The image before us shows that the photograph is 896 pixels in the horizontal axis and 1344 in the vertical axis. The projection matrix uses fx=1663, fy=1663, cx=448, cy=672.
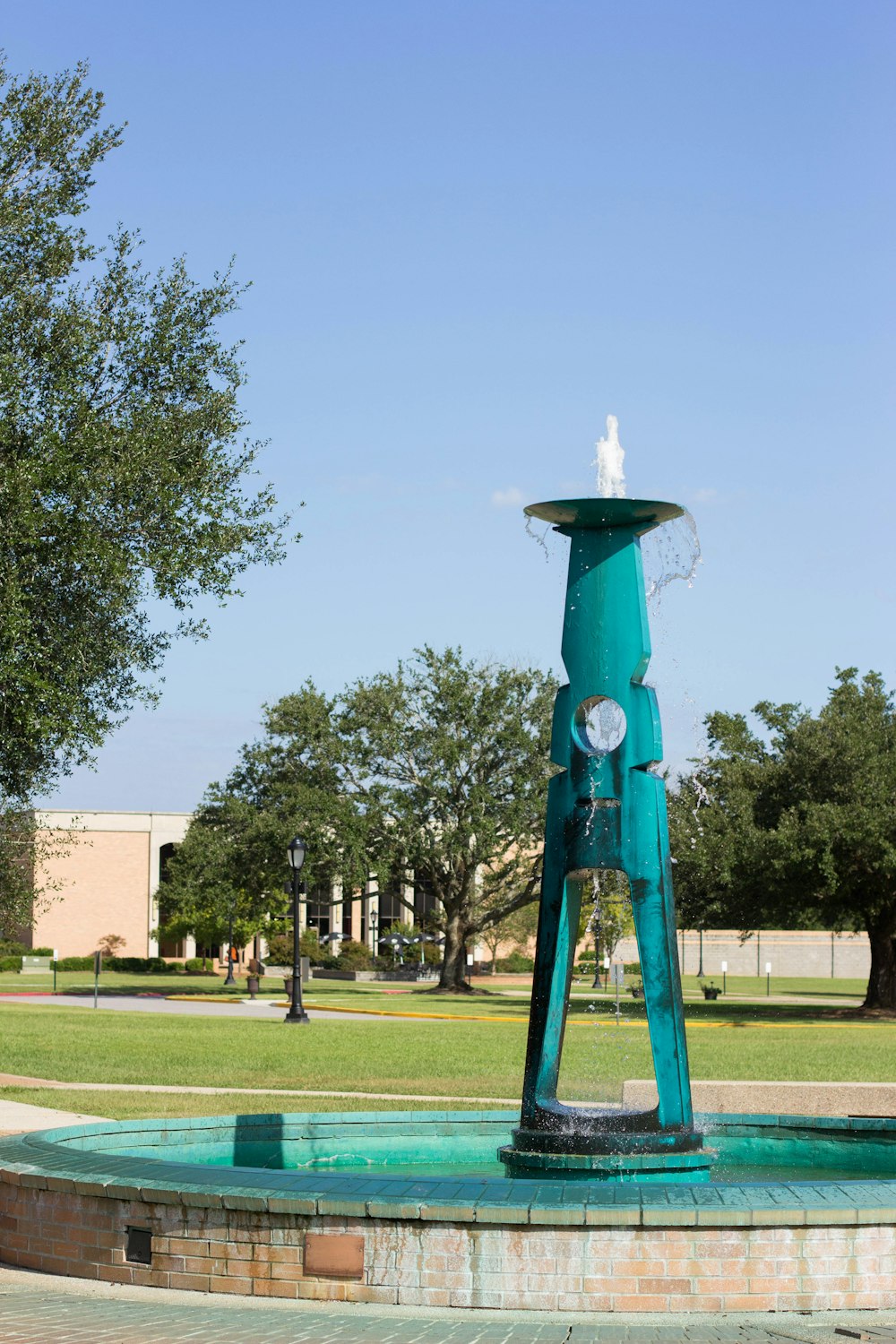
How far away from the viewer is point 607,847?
406 inches

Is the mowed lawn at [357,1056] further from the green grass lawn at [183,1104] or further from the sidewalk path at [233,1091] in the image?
the sidewalk path at [233,1091]

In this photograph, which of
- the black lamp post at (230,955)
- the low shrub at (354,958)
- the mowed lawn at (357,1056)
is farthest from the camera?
the low shrub at (354,958)

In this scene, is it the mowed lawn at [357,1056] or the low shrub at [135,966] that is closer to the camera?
the mowed lawn at [357,1056]

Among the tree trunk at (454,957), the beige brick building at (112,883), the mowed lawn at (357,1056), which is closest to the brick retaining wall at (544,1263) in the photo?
the mowed lawn at (357,1056)

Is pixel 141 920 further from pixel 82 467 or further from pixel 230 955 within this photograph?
pixel 82 467

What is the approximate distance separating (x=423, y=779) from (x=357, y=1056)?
2996 cm

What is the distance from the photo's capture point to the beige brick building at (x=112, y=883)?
311ft

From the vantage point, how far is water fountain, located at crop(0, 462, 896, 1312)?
728 cm

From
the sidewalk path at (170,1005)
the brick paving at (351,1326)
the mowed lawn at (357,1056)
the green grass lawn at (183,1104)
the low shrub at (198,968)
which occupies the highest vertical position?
the brick paving at (351,1326)

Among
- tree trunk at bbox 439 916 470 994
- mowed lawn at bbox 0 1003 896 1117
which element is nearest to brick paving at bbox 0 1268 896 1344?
mowed lawn at bbox 0 1003 896 1117

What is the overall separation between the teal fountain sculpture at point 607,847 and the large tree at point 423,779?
4299 cm

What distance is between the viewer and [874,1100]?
53.1 feet

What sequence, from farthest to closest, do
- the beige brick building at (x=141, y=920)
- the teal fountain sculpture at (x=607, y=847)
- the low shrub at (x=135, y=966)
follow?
1. the beige brick building at (x=141, y=920)
2. the low shrub at (x=135, y=966)
3. the teal fountain sculpture at (x=607, y=847)

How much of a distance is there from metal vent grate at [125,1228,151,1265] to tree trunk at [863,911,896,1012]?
3689 cm
